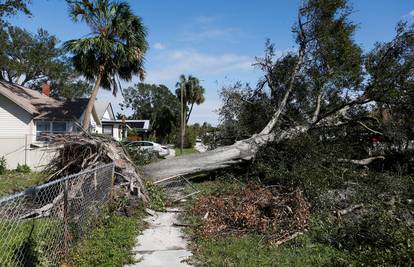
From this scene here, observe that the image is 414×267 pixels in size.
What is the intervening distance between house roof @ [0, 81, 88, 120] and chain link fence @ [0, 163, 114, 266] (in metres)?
15.8

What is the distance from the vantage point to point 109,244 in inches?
230

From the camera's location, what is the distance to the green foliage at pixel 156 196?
909 centimetres

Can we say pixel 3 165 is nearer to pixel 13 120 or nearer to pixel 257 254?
pixel 13 120

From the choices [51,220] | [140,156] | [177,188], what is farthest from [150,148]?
[51,220]

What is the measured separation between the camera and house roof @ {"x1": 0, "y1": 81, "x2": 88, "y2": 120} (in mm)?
21344

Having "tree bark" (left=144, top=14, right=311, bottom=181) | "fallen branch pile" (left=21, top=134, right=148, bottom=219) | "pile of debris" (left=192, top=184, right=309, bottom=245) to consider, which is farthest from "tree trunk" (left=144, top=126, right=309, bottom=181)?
"pile of debris" (left=192, top=184, right=309, bottom=245)

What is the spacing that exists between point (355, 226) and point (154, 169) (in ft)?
20.8

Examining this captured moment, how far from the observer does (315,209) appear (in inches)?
311

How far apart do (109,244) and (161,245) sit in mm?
838

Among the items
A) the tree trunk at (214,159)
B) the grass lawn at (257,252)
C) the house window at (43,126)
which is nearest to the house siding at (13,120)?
the house window at (43,126)

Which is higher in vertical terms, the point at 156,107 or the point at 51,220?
the point at 156,107

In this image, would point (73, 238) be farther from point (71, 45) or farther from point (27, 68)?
point (27, 68)

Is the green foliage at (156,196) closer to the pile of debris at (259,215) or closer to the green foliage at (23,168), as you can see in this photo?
the pile of debris at (259,215)

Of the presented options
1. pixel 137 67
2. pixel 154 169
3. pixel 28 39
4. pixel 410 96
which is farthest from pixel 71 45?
pixel 28 39
